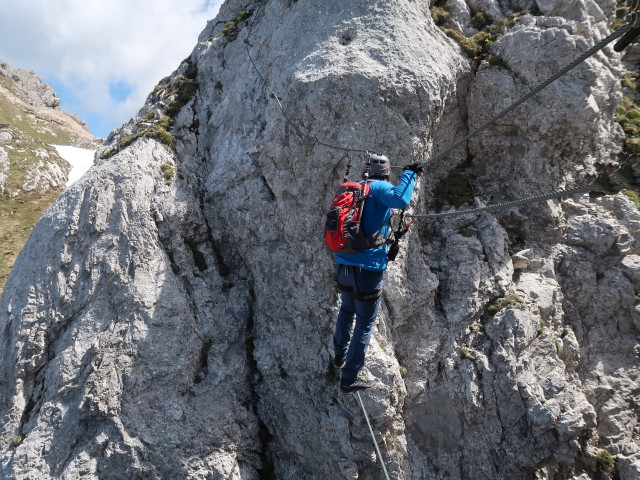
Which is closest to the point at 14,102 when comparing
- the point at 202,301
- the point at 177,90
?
the point at 177,90

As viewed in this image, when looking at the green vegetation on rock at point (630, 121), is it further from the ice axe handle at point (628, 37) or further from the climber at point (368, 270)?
the ice axe handle at point (628, 37)

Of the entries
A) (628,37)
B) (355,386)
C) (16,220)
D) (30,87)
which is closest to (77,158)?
(16,220)

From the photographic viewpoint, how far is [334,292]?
11.8 metres

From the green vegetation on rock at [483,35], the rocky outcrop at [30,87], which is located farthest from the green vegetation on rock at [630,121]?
the rocky outcrop at [30,87]

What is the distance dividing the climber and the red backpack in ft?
0.50

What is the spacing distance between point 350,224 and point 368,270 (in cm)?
109

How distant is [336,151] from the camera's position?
1204 centimetres

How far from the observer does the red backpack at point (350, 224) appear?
352 inches

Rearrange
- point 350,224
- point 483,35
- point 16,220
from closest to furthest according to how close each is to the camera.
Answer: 1. point 350,224
2. point 483,35
3. point 16,220

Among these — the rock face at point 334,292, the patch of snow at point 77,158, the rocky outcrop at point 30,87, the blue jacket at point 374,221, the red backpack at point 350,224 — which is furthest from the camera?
the rocky outcrop at point 30,87

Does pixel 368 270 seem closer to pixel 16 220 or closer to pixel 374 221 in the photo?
pixel 374 221

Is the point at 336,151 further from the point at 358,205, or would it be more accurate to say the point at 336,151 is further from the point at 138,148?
the point at 138,148

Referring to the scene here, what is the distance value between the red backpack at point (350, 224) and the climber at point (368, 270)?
153mm

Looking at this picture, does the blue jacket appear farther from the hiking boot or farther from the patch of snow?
the patch of snow
